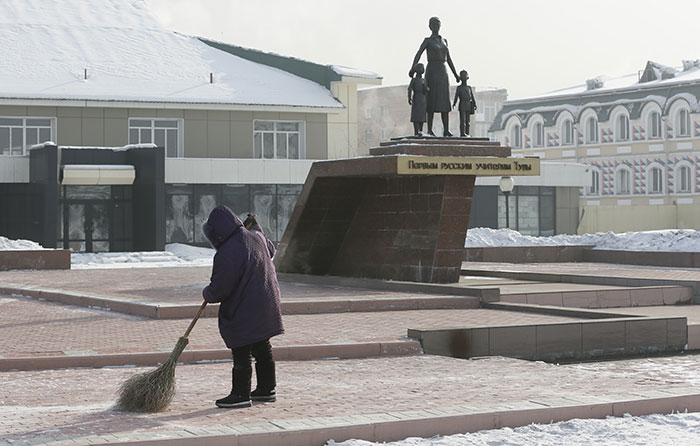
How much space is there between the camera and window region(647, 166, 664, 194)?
6706 cm

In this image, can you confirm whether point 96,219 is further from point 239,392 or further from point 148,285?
point 239,392

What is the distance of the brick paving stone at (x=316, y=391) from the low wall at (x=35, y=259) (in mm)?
20192

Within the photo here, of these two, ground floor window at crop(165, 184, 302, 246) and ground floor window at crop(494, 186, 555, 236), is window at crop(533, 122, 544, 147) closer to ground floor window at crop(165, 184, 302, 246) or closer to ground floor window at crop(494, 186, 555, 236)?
ground floor window at crop(494, 186, 555, 236)

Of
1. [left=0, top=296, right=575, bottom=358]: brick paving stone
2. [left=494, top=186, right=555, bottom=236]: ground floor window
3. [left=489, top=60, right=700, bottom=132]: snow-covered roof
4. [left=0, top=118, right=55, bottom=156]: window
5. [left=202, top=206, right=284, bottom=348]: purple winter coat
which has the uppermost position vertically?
[left=489, top=60, right=700, bottom=132]: snow-covered roof

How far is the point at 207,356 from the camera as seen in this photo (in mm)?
12719

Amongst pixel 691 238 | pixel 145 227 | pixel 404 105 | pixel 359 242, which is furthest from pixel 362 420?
pixel 404 105

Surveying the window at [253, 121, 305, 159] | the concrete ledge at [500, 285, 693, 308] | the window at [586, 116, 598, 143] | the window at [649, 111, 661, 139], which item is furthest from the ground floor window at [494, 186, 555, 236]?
the concrete ledge at [500, 285, 693, 308]

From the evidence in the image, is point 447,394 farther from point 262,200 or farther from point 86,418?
point 262,200

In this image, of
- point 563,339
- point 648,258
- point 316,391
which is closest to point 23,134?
point 648,258

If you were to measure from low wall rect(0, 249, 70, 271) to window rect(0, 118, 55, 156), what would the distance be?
1429 cm

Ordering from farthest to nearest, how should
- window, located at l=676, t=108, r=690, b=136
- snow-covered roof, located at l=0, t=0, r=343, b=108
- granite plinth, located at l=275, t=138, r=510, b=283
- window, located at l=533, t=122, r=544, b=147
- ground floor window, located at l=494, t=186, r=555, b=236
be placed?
window, located at l=533, t=122, r=544, b=147 < window, located at l=676, t=108, r=690, b=136 < ground floor window, located at l=494, t=186, r=555, b=236 < snow-covered roof, located at l=0, t=0, r=343, b=108 < granite plinth, located at l=275, t=138, r=510, b=283

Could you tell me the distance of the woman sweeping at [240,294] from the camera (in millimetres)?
9328

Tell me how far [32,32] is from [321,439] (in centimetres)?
4511

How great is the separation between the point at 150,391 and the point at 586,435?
10.9 feet
